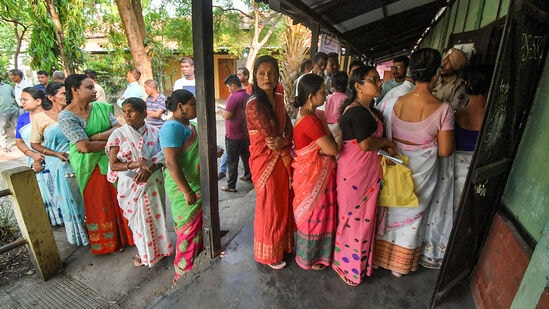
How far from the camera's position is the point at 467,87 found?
1.96 m

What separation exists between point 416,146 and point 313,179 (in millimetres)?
738

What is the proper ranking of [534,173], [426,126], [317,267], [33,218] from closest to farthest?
[534,173] → [426,126] → [317,267] → [33,218]

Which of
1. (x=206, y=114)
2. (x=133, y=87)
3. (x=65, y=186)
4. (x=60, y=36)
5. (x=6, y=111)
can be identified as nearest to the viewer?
(x=206, y=114)

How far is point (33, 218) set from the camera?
273 cm

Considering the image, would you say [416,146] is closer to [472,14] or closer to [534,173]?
[534,173]

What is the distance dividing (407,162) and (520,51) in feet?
2.81

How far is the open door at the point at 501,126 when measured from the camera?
1426 mm

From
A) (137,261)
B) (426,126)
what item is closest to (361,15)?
(426,126)

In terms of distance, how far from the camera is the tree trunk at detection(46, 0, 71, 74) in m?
5.21

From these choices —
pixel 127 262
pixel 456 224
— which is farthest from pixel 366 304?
pixel 127 262

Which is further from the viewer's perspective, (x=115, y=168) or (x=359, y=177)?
(x=115, y=168)

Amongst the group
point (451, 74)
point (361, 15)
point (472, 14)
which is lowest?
point (451, 74)

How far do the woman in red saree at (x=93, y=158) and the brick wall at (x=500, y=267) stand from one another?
3.37 metres

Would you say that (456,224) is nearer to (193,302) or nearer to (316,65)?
(193,302)
